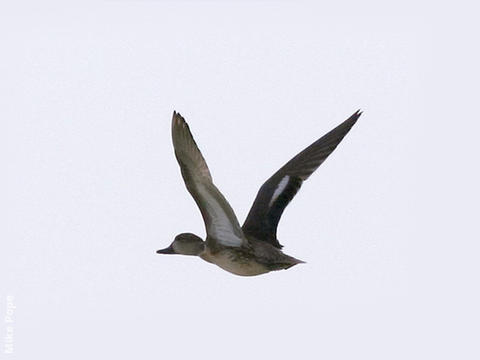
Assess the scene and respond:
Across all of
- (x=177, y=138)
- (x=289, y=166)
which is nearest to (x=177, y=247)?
(x=177, y=138)

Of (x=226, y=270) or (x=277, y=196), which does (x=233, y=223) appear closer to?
(x=226, y=270)

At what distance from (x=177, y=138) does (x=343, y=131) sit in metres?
2.18

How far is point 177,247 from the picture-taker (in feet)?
39.1

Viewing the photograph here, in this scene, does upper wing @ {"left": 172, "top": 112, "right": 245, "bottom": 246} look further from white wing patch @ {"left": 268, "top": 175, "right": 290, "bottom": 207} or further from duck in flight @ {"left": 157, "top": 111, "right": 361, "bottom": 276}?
white wing patch @ {"left": 268, "top": 175, "right": 290, "bottom": 207}

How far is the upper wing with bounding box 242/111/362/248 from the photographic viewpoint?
12761mm

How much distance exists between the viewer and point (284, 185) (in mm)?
13078

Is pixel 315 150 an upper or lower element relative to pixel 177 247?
upper

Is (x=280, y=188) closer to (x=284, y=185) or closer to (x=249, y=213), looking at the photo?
(x=284, y=185)

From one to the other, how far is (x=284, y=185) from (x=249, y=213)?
52 cm

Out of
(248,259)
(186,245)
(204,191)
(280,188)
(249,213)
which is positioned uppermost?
(280,188)

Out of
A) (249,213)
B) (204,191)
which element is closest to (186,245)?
(204,191)

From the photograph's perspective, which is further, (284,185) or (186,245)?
(284,185)

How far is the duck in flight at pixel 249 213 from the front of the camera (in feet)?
A: 37.6

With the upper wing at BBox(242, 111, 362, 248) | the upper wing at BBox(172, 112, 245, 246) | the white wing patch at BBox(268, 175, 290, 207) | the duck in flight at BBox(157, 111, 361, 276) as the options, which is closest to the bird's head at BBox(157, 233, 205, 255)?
the duck in flight at BBox(157, 111, 361, 276)
